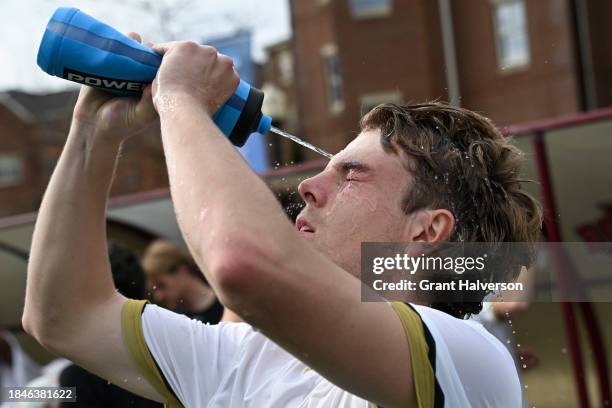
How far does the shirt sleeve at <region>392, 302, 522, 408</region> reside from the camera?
1.33m

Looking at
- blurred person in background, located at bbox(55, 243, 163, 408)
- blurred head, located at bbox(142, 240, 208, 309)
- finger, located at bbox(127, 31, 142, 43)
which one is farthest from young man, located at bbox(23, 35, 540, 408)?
blurred head, located at bbox(142, 240, 208, 309)

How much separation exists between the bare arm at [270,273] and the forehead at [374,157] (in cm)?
40

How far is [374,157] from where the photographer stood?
1.70 meters

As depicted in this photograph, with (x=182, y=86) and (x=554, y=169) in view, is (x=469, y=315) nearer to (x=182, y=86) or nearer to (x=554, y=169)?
(x=182, y=86)

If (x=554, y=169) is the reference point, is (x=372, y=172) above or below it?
below

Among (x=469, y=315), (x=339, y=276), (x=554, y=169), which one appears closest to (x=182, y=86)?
(x=339, y=276)

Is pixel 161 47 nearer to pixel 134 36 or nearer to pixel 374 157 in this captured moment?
pixel 134 36

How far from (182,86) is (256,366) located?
2.01 ft

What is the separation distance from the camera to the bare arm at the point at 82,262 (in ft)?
5.74

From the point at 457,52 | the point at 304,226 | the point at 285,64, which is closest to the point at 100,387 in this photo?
the point at 304,226

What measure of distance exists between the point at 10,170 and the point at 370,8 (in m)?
8.03

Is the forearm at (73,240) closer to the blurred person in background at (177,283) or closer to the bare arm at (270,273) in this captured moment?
the bare arm at (270,273)

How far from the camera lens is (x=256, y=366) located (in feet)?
5.66

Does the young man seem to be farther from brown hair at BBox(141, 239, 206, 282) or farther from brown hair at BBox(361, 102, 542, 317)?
brown hair at BBox(141, 239, 206, 282)
